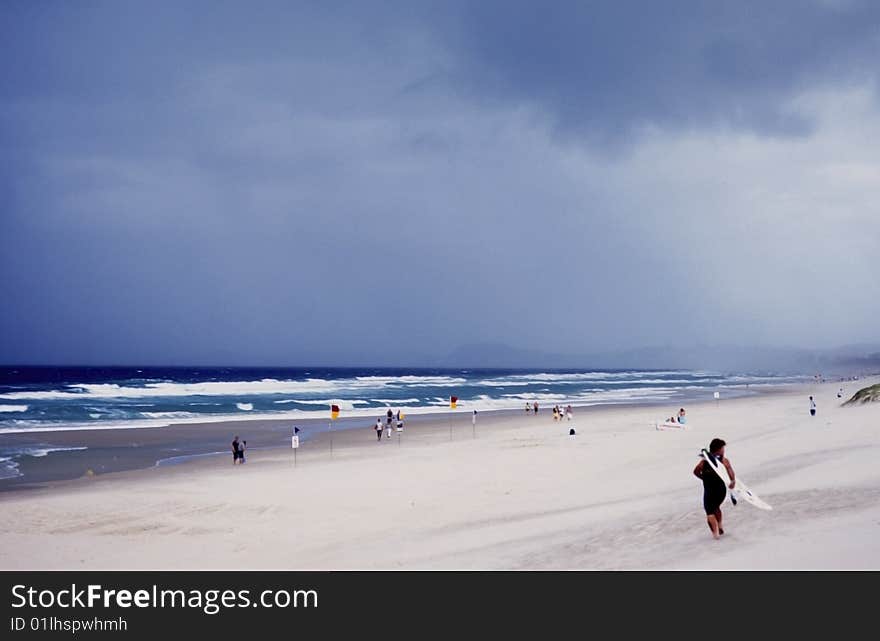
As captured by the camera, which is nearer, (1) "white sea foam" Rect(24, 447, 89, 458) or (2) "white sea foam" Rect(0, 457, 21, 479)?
(2) "white sea foam" Rect(0, 457, 21, 479)

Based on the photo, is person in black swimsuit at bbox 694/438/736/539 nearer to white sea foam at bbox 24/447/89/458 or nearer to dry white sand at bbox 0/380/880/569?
dry white sand at bbox 0/380/880/569

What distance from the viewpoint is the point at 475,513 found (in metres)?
14.1

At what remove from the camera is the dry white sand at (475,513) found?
9289mm

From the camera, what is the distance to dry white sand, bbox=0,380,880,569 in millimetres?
9289

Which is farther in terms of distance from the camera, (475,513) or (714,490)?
(475,513)

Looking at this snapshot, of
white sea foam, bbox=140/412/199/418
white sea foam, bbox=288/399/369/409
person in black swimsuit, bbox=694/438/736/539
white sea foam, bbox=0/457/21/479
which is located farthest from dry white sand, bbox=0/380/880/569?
white sea foam, bbox=288/399/369/409

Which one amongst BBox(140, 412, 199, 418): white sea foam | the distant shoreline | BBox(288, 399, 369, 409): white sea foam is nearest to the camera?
the distant shoreline

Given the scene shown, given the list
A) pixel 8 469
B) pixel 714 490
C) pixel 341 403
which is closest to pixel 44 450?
pixel 8 469

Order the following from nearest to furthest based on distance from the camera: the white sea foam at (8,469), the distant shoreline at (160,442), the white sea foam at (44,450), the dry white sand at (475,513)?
the dry white sand at (475,513)
the white sea foam at (8,469)
the distant shoreline at (160,442)
the white sea foam at (44,450)

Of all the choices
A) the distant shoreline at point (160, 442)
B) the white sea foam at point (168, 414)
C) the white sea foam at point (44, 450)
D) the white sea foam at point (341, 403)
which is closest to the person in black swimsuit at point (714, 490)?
the distant shoreline at point (160, 442)

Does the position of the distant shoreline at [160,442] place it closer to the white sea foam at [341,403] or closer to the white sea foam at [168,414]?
A: the white sea foam at [168,414]

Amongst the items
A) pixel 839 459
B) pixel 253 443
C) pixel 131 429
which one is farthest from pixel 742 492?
pixel 131 429

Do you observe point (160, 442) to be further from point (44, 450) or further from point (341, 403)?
point (341, 403)
